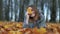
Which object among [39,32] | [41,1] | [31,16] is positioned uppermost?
[41,1]

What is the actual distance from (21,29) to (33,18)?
110mm

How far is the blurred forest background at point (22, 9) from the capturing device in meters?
1.13

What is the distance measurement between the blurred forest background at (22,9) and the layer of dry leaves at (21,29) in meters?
0.03

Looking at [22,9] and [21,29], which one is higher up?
[22,9]

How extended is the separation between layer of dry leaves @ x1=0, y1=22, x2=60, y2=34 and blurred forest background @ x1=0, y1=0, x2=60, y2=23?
0.03 m

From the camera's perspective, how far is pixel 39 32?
43.4 inches

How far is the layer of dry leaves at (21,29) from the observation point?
111cm

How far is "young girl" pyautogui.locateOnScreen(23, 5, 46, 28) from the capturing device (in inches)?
44.4

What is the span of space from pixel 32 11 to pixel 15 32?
0.59 feet

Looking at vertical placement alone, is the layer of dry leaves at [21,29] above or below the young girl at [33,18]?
below

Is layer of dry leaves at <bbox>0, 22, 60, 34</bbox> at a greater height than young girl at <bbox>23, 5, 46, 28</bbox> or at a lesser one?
lesser

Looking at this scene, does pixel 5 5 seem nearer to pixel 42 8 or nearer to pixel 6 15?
pixel 6 15

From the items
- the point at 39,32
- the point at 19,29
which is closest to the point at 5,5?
the point at 19,29

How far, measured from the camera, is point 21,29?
1.13 metres
